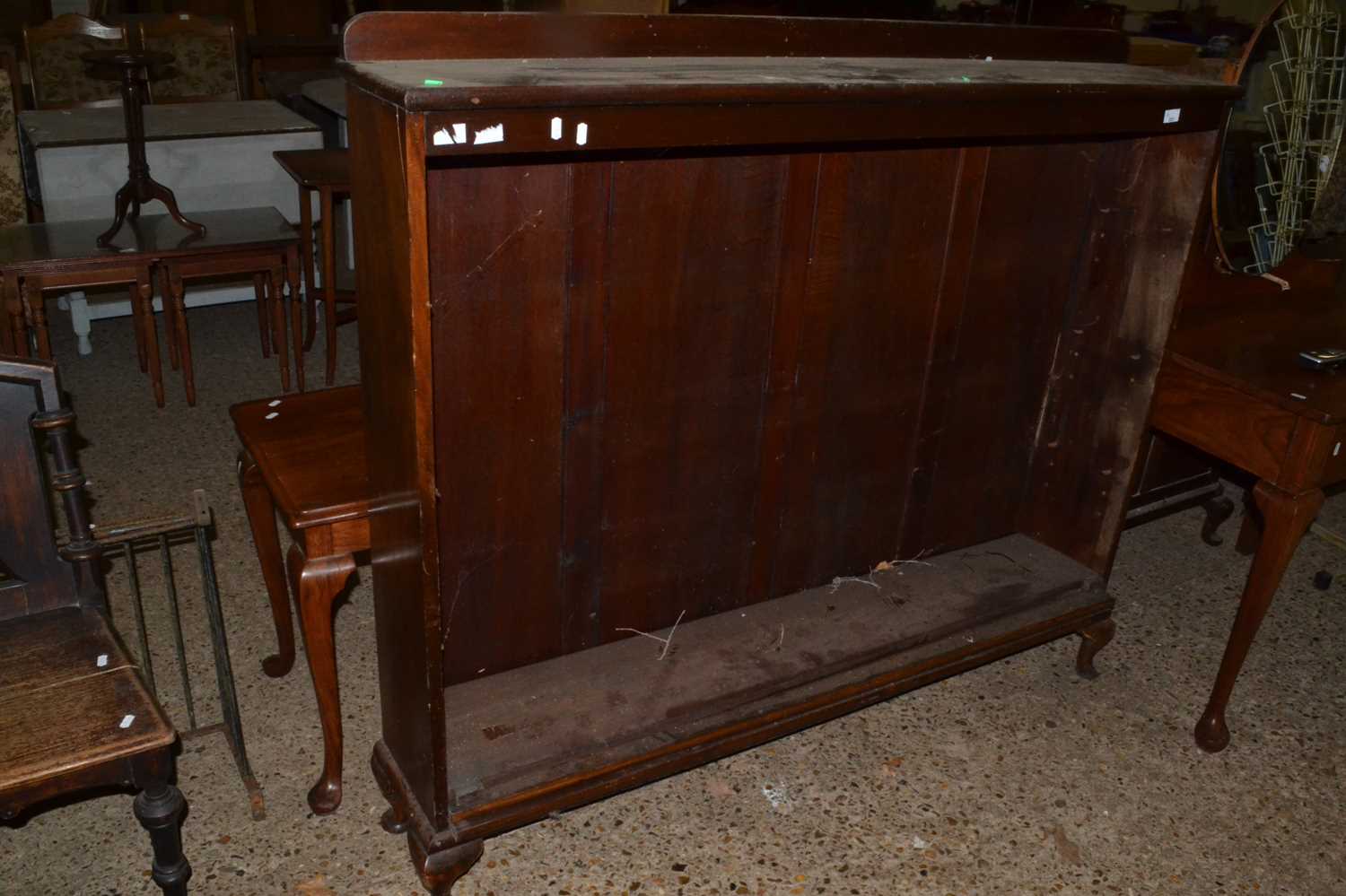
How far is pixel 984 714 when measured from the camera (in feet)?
8.55

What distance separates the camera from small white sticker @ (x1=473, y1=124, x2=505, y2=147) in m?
1.41

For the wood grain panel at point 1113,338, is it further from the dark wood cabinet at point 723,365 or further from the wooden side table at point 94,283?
the wooden side table at point 94,283

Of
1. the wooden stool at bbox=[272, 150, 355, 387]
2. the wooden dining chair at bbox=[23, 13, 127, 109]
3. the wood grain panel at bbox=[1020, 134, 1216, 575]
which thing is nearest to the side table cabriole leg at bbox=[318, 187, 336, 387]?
the wooden stool at bbox=[272, 150, 355, 387]

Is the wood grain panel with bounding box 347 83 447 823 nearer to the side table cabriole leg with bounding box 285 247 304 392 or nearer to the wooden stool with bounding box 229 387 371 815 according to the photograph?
the wooden stool with bounding box 229 387 371 815

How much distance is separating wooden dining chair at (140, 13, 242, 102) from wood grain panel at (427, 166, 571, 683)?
4181 mm

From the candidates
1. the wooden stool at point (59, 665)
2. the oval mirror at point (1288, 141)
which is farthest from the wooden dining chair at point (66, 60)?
the oval mirror at point (1288, 141)

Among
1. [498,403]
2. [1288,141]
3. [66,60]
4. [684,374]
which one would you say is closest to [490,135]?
[498,403]

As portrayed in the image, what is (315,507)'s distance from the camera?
76.6 inches

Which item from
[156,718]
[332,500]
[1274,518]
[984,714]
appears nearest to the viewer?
[156,718]

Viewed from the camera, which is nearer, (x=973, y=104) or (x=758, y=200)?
(x=973, y=104)

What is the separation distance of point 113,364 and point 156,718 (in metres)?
3.06

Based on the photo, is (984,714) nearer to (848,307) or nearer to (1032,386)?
(1032,386)

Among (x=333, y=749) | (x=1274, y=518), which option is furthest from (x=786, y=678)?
(x=1274, y=518)

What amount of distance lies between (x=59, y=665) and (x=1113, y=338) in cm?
218
